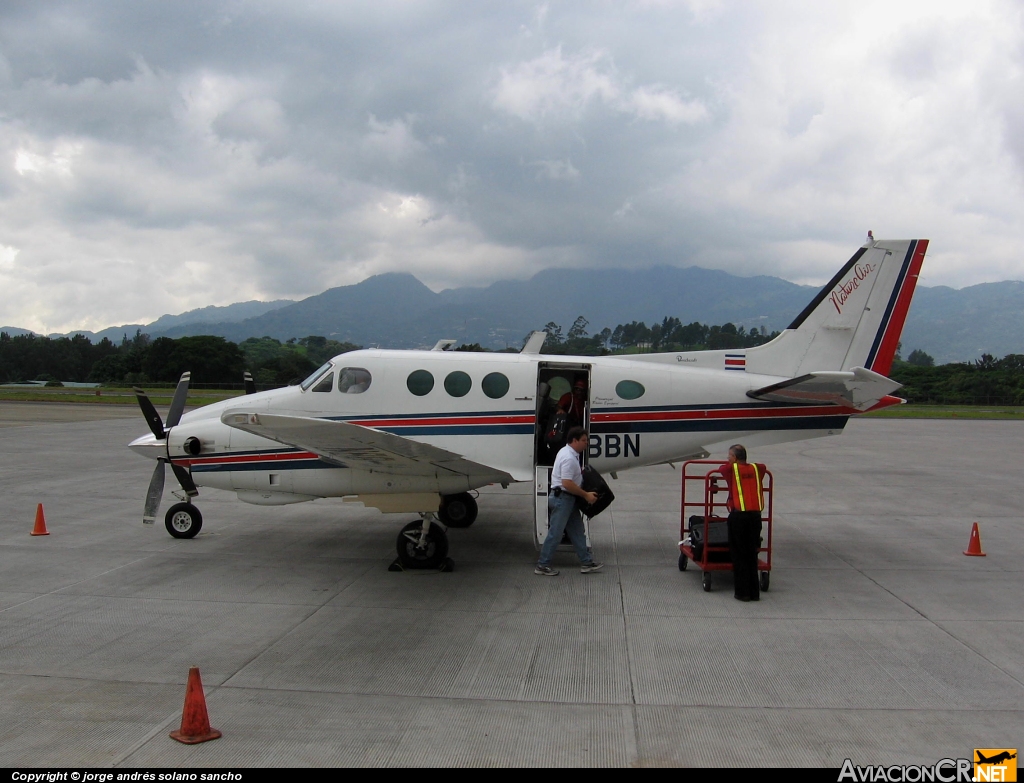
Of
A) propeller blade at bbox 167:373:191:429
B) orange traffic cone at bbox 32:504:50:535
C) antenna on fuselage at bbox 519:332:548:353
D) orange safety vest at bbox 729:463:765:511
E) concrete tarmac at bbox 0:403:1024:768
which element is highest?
antenna on fuselage at bbox 519:332:548:353

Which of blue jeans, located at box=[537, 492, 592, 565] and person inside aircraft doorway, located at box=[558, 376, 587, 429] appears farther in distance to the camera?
person inside aircraft doorway, located at box=[558, 376, 587, 429]

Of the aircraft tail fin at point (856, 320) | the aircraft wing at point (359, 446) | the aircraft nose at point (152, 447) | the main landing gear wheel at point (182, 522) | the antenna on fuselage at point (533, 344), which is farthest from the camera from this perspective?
the antenna on fuselage at point (533, 344)

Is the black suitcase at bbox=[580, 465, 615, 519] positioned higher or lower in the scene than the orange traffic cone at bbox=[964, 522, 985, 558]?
higher

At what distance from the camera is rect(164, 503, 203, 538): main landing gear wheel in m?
10.7

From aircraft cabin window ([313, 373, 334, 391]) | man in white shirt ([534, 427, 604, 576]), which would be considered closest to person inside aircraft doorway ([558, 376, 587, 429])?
man in white shirt ([534, 427, 604, 576])

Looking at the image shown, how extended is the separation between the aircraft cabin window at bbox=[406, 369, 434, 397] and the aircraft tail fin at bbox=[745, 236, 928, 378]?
4.68 meters

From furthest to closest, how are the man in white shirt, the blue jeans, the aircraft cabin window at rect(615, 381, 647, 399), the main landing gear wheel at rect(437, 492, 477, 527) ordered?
the main landing gear wheel at rect(437, 492, 477, 527)
the aircraft cabin window at rect(615, 381, 647, 399)
the blue jeans
the man in white shirt

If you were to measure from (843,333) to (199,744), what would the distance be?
383 inches

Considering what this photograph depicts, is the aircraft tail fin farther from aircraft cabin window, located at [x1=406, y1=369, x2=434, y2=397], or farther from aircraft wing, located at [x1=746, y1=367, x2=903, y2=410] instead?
aircraft cabin window, located at [x1=406, y1=369, x2=434, y2=397]

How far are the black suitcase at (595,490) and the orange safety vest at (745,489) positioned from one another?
1.57m

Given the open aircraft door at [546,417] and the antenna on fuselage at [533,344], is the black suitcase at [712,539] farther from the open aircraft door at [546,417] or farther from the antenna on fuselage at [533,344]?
the antenna on fuselage at [533,344]

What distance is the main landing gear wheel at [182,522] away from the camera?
35.2ft

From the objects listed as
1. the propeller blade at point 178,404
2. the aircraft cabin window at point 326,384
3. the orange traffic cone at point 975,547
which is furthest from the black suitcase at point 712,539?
the propeller blade at point 178,404

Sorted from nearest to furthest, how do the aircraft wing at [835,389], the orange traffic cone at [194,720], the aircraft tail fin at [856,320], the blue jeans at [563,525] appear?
1. the orange traffic cone at [194,720]
2. the blue jeans at [563,525]
3. the aircraft wing at [835,389]
4. the aircraft tail fin at [856,320]
